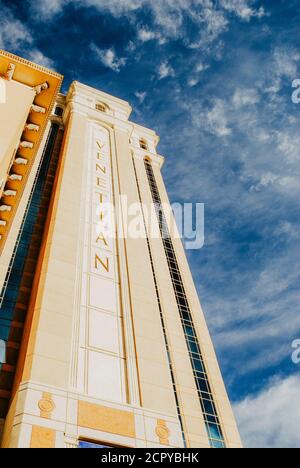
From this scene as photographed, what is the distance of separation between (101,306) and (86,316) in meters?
1.65

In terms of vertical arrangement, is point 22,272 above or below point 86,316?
above

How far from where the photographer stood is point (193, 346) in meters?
41.1

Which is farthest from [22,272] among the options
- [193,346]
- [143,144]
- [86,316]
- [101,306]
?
[143,144]

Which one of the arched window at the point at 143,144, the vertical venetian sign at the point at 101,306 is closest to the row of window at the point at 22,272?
the vertical venetian sign at the point at 101,306

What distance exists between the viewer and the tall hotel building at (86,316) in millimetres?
18547

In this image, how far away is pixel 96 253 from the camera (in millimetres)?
29734

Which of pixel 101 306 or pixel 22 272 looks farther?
pixel 22 272

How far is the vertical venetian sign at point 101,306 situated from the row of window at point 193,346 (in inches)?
613

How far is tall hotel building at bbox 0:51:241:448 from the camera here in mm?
18547

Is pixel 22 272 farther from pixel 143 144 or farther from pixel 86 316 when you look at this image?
pixel 143 144

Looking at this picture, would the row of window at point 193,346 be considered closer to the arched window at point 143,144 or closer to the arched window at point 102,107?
the arched window at point 102,107
